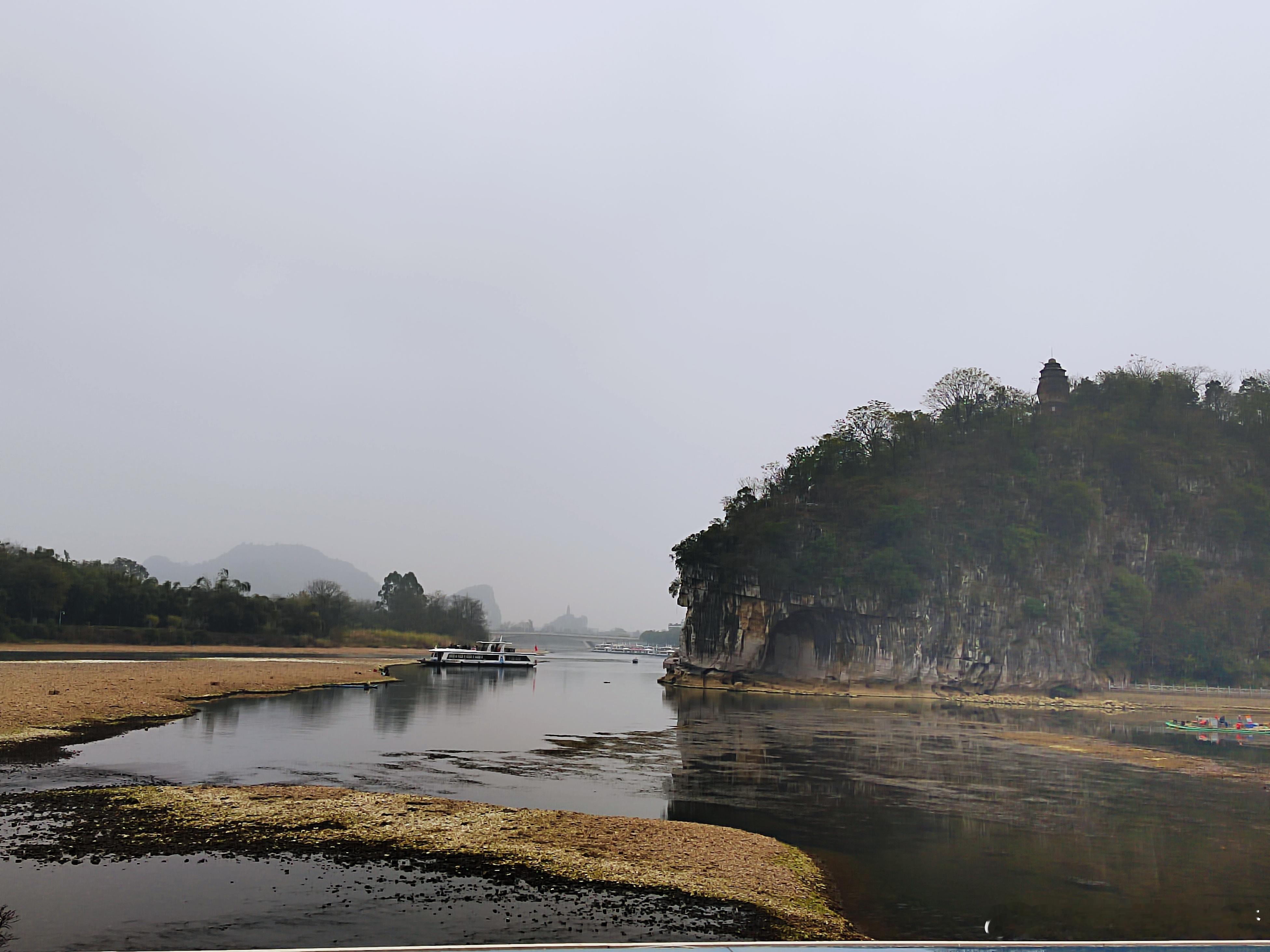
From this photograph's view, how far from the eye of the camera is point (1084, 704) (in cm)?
8231

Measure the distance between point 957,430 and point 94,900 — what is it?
106382 mm

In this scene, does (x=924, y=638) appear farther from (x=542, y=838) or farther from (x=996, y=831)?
(x=542, y=838)

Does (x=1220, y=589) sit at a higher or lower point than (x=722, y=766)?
higher

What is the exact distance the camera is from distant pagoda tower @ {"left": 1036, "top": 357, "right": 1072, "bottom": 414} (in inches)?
4466

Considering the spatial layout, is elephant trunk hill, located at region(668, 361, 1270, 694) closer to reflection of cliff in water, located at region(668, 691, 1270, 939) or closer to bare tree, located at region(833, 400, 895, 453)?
bare tree, located at region(833, 400, 895, 453)

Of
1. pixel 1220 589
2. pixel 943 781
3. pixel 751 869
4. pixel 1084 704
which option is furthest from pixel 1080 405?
pixel 751 869

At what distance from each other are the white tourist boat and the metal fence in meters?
75.4

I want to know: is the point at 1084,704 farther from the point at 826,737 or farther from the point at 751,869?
the point at 751,869

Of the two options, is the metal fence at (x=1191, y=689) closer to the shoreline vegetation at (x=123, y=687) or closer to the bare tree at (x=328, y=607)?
the shoreline vegetation at (x=123, y=687)

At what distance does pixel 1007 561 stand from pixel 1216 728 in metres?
35.5

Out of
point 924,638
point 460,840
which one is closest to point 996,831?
point 460,840

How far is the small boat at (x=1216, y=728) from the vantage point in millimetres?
56344

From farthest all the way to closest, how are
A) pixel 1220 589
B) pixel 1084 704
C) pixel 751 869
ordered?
pixel 1220 589 → pixel 1084 704 → pixel 751 869

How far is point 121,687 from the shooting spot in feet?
141
